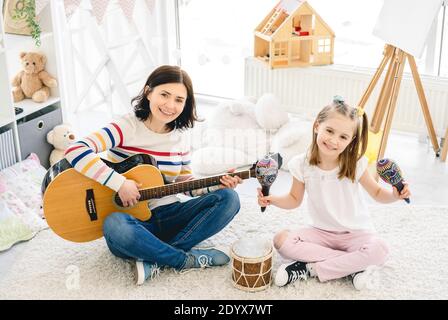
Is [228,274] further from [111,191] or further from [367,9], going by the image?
[367,9]

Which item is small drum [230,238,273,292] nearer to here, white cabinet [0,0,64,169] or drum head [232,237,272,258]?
drum head [232,237,272,258]

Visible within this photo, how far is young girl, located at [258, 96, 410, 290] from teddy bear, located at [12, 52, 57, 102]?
4.42 ft

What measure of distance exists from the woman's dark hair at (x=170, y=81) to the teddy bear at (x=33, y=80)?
91 cm

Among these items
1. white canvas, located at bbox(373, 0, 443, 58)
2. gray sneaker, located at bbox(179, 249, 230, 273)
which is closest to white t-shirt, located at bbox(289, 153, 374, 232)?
gray sneaker, located at bbox(179, 249, 230, 273)

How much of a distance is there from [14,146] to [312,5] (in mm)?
1859

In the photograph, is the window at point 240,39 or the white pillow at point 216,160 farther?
the window at point 240,39

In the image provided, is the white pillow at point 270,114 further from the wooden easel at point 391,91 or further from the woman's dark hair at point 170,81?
the woman's dark hair at point 170,81

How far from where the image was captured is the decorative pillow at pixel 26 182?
2689mm

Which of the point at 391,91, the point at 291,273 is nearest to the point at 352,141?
the point at 291,273

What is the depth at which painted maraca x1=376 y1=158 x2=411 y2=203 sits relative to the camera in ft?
6.78

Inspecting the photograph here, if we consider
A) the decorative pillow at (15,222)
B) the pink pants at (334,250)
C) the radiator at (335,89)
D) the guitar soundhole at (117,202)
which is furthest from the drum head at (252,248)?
the radiator at (335,89)

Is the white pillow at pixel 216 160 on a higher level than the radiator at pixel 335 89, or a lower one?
lower

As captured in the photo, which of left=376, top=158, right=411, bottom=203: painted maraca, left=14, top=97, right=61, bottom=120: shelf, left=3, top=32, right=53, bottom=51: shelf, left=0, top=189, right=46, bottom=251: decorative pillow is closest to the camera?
left=376, top=158, right=411, bottom=203: painted maraca

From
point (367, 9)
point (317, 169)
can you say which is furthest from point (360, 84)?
point (317, 169)
